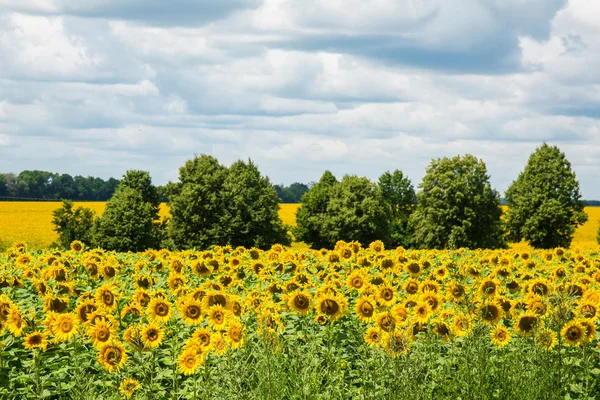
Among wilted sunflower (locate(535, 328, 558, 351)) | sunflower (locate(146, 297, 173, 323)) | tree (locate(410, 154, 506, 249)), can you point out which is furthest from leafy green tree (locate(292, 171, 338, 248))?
wilted sunflower (locate(535, 328, 558, 351))

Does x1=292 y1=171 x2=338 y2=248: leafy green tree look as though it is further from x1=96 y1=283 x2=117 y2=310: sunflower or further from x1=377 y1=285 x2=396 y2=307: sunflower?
x1=96 y1=283 x2=117 y2=310: sunflower

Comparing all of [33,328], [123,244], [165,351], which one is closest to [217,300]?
[165,351]

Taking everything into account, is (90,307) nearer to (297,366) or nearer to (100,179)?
(297,366)

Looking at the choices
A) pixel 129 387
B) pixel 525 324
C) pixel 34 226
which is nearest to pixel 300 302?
pixel 525 324

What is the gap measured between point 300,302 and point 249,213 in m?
45.2

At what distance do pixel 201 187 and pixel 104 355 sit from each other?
47.5 meters

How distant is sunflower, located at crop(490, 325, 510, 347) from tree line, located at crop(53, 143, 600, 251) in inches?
1689

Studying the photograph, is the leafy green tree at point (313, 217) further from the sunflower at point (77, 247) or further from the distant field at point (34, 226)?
the sunflower at point (77, 247)

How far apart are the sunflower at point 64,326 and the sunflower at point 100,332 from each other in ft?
0.98

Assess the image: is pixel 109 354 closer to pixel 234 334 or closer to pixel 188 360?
pixel 188 360

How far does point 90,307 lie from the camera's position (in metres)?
6.83

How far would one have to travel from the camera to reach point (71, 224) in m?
54.8

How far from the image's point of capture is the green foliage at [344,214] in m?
57.8

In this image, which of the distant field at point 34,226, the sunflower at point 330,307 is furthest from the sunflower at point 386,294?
the distant field at point 34,226
